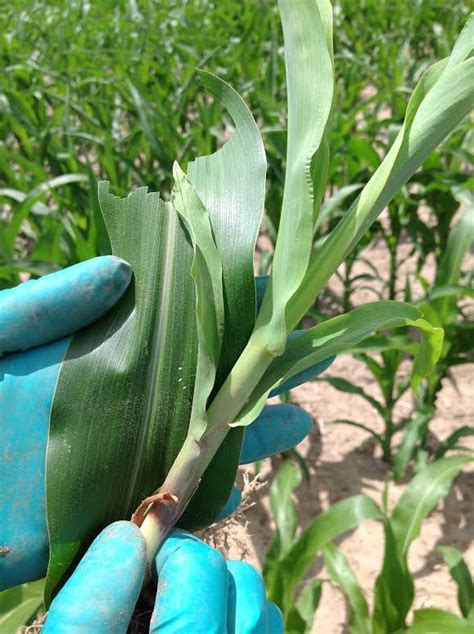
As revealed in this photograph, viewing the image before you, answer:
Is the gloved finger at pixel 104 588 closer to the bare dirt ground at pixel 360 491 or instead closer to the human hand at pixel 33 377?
the human hand at pixel 33 377

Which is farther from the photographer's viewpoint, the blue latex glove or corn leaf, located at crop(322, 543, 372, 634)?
corn leaf, located at crop(322, 543, 372, 634)

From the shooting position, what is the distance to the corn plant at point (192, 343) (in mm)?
678

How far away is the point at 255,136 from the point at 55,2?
718cm

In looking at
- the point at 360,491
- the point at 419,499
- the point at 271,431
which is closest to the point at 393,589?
the point at 419,499

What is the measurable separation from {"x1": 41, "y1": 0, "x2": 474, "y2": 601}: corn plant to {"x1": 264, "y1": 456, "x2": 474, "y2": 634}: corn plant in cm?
49

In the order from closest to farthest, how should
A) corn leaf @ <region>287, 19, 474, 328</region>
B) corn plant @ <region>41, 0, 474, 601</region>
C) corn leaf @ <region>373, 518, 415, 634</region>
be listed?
corn leaf @ <region>287, 19, 474, 328</region> → corn plant @ <region>41, 0, 474, 601</region> → corn leaf @ <region>373, 518, 415, 634</region>

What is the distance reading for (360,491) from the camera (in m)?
1.80

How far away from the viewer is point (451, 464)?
1.39 metres

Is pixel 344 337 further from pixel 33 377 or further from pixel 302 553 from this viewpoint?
pixel 302 553

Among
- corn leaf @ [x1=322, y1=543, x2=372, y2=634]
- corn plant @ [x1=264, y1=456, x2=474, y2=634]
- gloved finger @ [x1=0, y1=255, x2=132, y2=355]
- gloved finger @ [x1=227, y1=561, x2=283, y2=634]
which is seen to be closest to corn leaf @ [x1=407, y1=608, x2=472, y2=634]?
corn plant @ [x1=264, y1=456, x2=474, y2=634]

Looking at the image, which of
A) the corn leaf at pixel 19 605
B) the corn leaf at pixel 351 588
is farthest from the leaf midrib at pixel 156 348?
the corn leaf at pixel 351 588

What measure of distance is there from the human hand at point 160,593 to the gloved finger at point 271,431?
232mm

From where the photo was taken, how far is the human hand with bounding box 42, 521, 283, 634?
65 cm

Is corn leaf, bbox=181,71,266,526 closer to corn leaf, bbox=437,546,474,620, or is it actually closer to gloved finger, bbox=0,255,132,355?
gloved finger, bbox=0,255,132,355
